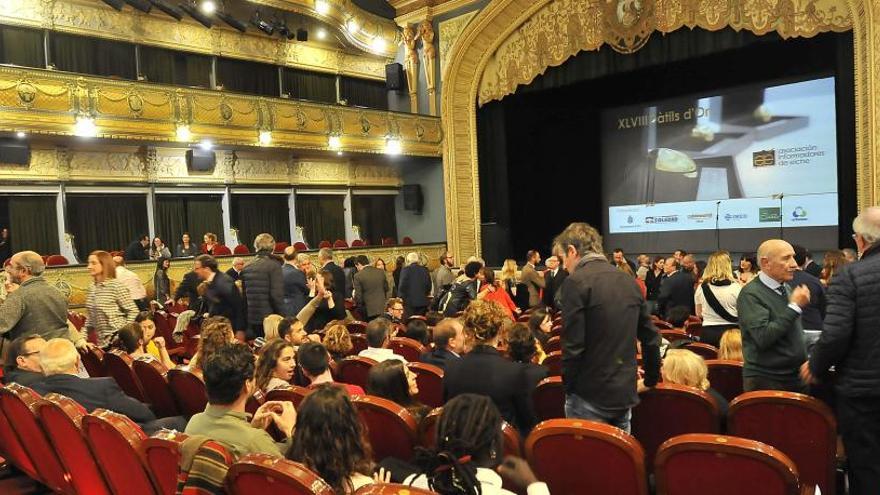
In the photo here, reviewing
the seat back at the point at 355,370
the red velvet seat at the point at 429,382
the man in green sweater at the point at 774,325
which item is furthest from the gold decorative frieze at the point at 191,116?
the man in green sweater at the point at 774,325

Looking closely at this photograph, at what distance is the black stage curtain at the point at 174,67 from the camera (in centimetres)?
1452

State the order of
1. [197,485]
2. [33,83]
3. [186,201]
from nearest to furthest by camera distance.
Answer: [197,485], [33,83], [186,201]

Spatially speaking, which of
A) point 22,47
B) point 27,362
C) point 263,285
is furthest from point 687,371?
point 22,47

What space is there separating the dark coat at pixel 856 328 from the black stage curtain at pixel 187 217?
1356 cm

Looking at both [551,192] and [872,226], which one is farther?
[551,192]

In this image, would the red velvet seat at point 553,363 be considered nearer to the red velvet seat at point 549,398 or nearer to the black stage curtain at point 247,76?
the red velvet seat at point 549,398

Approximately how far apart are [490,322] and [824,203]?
1167cm

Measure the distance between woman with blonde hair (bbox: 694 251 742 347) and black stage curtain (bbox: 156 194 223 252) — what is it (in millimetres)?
11960

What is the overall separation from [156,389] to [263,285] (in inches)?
68.9

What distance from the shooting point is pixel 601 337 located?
115 inches

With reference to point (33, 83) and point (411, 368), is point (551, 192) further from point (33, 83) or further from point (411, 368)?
point (411, 368)

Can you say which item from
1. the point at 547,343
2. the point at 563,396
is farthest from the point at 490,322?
the point at 547,343

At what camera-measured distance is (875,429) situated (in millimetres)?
2732

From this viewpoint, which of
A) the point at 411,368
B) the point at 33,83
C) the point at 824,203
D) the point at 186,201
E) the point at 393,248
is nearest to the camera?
the point at 411,368
